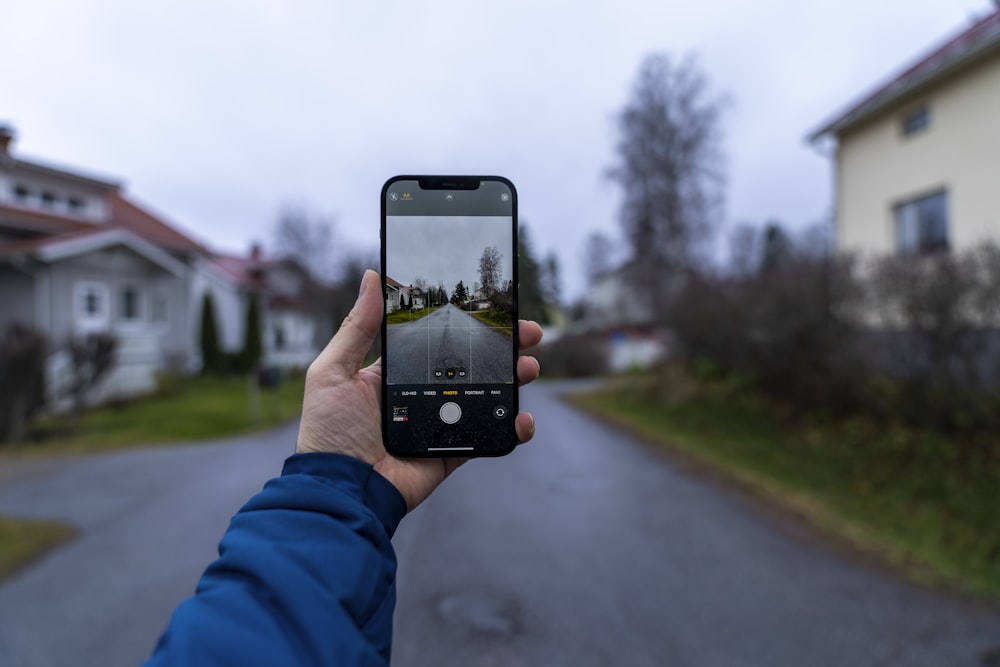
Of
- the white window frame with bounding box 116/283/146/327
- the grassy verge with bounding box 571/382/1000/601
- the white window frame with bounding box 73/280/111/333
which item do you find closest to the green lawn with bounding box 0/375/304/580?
the white window frame with bounding box 73/280/111/333

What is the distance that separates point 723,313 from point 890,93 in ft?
18.1

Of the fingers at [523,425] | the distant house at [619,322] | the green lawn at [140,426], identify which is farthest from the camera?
the distant house at [619,322]

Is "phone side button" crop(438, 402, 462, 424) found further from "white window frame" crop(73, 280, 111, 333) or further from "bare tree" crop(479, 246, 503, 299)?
Result: "white window frame" crop(73, 280, 111, 333)

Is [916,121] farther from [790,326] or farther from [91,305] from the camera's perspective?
[91,305]

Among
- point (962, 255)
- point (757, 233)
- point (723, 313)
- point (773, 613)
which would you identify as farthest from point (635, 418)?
point (757, 233)

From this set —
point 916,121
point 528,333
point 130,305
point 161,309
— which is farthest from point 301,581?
point 161,309

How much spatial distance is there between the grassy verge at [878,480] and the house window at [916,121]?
6.36m

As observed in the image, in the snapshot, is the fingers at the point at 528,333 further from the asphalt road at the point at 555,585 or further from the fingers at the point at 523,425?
the asphalt road at the point at 555,585

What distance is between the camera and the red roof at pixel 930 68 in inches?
396

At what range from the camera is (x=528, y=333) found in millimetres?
1267

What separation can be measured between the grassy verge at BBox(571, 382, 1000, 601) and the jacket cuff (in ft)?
15.8

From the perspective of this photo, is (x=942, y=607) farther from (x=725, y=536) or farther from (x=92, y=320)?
(x=92, y=320)

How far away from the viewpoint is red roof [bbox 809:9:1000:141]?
10062 millimetres

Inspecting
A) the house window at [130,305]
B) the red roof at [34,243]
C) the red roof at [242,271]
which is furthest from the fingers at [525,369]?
the red roof at [242,271]
